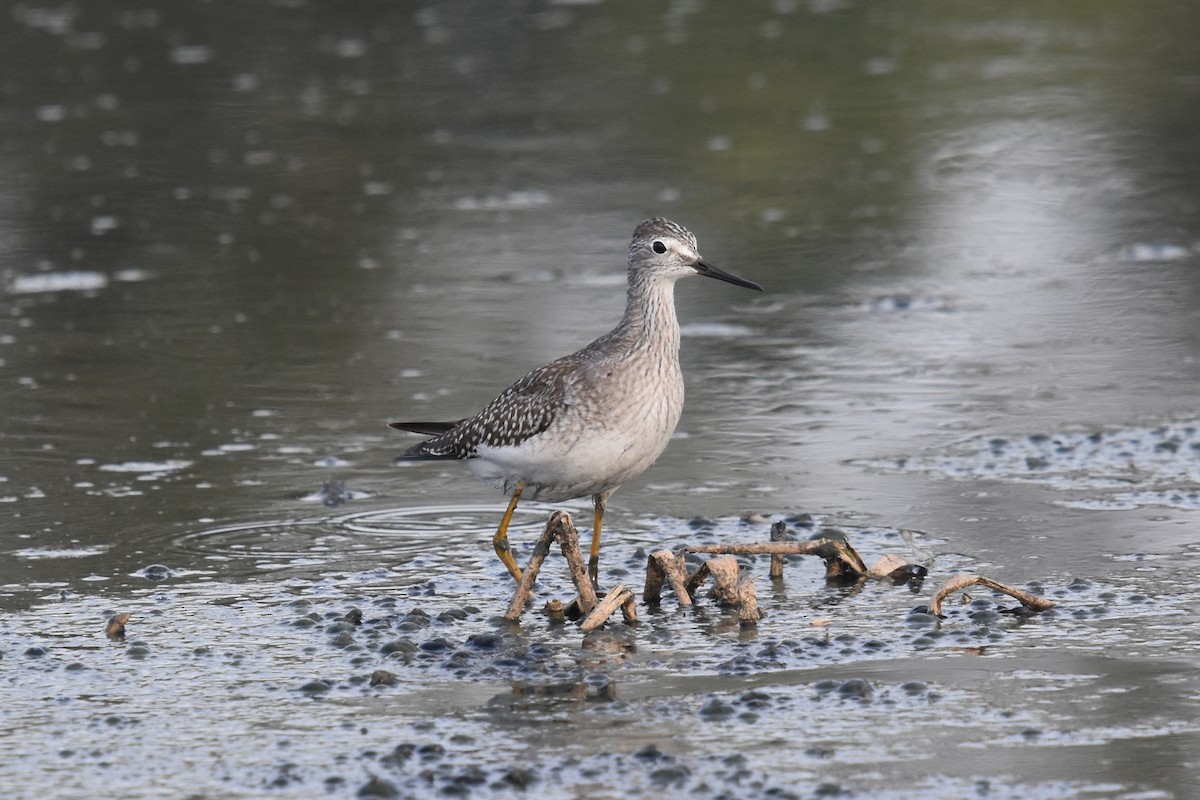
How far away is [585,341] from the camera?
10891mm

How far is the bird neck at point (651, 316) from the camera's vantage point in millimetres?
7629

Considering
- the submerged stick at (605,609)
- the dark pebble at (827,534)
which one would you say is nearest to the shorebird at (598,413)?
the submerged stick at (605,609)

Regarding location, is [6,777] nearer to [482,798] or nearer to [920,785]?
[482,798]

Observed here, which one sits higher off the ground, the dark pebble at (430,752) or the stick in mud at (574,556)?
the stick in mud at (574,556)

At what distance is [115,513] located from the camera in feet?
27.6

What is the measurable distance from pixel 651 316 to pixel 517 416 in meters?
0.70

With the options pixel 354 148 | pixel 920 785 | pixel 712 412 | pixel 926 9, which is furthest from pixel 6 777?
pixel 926 9

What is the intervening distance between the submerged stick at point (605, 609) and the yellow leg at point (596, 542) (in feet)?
1.95

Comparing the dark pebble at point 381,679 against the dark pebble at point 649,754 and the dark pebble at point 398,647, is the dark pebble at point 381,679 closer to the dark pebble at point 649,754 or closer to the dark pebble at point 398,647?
the dark pebble at point 398,647

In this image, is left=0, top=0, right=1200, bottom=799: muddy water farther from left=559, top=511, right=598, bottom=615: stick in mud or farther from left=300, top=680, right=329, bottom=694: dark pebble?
left=559, top=511, right=598, bottom=615: stick in mud

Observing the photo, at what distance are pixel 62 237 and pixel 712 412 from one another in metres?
6.55

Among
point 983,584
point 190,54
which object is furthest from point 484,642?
point 190,54

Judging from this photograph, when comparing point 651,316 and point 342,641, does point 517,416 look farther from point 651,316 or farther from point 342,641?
point 342,641

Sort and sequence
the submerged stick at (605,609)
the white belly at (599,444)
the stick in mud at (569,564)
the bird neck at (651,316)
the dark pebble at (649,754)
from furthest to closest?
the bird neck at (651,316), the white belly at (599,444), the stick in mud at (569,564), the submerged stick at (605,609), the dark pebble at (649,754)
